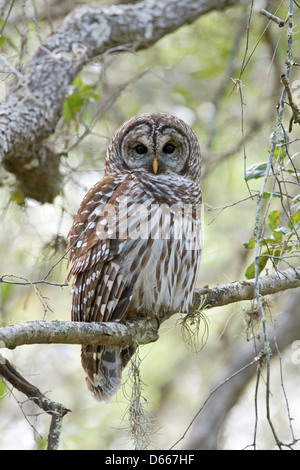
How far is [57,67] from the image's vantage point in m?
4.22

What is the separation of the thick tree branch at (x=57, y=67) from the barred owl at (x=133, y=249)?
2.09 feet

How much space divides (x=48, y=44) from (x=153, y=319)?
6.81 ft

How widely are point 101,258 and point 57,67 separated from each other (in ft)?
5.01

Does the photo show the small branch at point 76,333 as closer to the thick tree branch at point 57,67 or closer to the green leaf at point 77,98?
the thick tree branch at point 57,67

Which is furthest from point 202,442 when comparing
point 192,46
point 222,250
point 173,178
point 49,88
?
point 192,46

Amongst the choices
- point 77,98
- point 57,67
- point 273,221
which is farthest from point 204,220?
point 273,221

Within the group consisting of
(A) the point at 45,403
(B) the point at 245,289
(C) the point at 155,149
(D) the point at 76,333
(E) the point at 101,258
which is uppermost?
(C) the point at 155,149

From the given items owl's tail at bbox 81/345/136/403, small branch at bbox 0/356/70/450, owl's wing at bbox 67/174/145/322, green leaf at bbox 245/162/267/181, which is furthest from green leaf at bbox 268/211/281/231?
small branch at bbox 0/356/70/450

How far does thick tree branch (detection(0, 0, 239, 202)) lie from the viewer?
12.8 feet

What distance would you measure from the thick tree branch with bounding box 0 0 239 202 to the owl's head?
545 mm

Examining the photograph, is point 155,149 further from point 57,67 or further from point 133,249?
point 57,67

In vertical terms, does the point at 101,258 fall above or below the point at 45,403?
above

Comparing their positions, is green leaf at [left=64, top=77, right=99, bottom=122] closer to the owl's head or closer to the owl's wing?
the owl's head

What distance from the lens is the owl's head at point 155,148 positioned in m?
3.78
